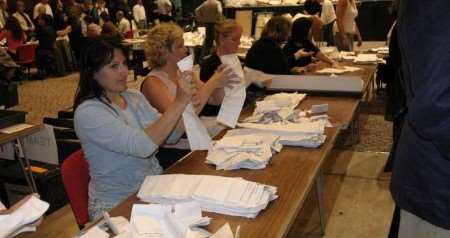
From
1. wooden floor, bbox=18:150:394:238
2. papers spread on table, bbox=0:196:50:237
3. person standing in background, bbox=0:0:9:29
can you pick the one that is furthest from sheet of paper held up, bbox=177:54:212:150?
person standing in background, bbox=0:0:9:29

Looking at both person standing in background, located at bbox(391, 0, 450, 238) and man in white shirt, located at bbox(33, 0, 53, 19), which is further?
man in white shirt, located at bbox(33, 0, 53, 19)

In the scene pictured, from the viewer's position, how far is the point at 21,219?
108cm

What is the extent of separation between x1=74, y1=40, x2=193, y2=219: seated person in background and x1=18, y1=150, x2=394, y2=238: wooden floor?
3.82 feet

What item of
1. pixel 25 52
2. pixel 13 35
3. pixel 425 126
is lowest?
pixel 25 52

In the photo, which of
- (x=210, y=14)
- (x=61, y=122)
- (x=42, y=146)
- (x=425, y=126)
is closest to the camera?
(x=425, y=126)

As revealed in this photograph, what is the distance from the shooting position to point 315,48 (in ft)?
15.2

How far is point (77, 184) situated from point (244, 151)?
709 mm

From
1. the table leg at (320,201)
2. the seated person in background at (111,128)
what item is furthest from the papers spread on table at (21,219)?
the table leg at (320,201)

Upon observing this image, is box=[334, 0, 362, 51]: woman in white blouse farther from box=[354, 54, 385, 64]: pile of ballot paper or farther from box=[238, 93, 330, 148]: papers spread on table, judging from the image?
box=[238, 93, 330, 148]: papers spread on table

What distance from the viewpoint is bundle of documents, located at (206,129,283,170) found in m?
1.71

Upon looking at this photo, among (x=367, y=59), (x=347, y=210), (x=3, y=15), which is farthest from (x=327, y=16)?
(x=3, y=15)

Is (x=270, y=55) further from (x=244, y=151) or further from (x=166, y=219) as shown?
(x=166, y=219)

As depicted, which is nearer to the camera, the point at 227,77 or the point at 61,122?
the point at 227,77

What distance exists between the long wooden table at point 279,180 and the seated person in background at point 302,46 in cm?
232
